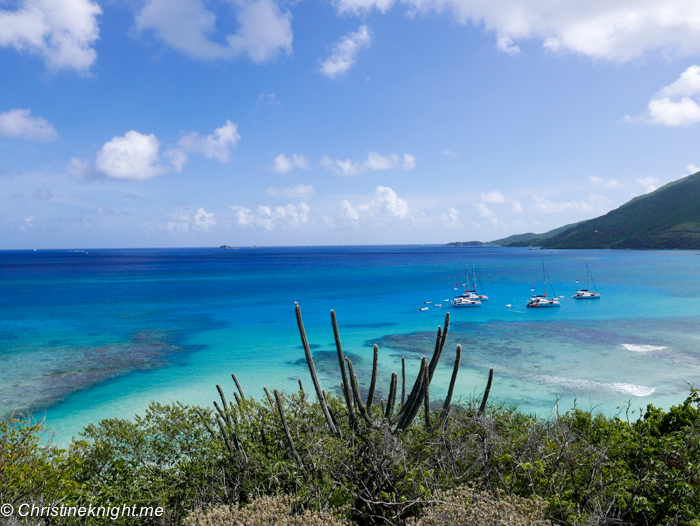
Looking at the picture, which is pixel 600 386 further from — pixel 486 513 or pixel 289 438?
pixel 289 438

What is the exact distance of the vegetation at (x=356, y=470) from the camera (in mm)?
6172

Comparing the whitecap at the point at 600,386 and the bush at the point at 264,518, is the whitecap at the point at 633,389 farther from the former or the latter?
the bush at the point at 264,518

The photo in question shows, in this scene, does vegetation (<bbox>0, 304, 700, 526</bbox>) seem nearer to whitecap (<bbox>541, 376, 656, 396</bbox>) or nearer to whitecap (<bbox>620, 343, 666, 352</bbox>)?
whitecap (<bbox>541, 376, 656, 396</bbox>)

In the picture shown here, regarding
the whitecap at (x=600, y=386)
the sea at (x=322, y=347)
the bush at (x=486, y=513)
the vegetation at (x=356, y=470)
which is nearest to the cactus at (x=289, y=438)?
the vegetation at (x=356, y=470)

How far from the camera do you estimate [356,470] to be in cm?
807

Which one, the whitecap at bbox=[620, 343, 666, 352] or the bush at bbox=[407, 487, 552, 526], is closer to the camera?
the bush at bbox=[407, 487, 552, 526]

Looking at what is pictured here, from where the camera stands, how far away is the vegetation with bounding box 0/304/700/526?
20.2 feet

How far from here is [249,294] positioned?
63000mm

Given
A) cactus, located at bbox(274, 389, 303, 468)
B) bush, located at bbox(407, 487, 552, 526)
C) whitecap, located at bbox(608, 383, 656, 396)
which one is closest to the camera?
bush, located at bbox(407, 487, 552, 526)

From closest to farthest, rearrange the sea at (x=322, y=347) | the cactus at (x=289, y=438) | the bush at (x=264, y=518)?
the bush at (x=264, y=518), the cactus at (x=289, y=438), the sea at (x=322, y=347)

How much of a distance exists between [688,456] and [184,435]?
34.1ft

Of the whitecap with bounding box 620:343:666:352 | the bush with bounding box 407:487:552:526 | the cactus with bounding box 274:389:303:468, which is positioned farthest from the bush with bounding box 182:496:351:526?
the whitecap with bounding box 620:343:666:352

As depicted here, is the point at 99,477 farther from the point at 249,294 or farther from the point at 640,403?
the point at 249,294

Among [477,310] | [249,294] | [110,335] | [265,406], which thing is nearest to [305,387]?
[265,406]
